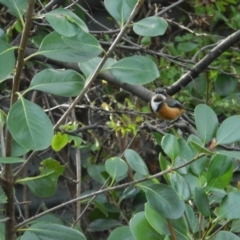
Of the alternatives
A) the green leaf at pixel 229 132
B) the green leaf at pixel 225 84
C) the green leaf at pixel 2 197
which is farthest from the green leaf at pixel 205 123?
the green leaf at pixel 225 84

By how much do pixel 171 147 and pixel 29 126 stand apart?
0.32 meters

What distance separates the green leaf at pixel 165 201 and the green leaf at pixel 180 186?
34mm

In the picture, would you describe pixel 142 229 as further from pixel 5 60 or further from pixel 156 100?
pixel 156 100

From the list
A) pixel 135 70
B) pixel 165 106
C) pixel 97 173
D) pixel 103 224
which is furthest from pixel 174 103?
pixel 135 70

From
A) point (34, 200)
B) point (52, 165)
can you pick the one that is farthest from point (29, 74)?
point (52, 165)

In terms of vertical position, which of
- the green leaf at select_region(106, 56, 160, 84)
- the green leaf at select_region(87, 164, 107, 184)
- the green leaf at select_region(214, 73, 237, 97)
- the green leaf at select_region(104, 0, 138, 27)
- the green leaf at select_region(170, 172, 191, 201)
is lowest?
the green leaf at select_region(87, 164, 107, 184)

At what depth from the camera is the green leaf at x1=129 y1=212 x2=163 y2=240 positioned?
45.9 inches

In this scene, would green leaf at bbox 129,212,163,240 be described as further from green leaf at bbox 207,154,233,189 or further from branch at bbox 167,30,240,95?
branch at bbox 167,30,240,95

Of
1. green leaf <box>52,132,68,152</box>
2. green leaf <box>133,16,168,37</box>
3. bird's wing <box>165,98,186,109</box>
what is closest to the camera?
green leaf <box>133,16,168,37</box>

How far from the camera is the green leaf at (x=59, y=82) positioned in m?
1.00

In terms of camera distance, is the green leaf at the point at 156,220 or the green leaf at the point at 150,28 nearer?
the green leaf at the point at 150,28

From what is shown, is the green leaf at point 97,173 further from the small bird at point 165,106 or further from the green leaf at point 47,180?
the green leaf at point 47,180

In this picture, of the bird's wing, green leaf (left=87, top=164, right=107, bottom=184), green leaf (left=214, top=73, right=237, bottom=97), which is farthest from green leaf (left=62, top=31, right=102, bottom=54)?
the bird's wing

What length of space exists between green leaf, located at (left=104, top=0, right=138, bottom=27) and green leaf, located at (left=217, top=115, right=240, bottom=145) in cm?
27
